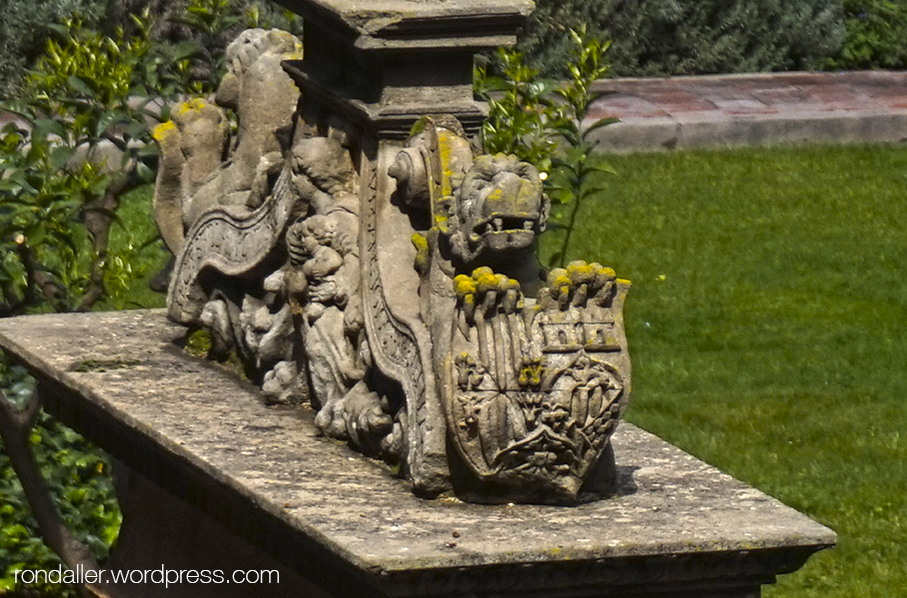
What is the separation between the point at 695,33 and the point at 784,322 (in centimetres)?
481

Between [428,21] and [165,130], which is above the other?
[428,21]

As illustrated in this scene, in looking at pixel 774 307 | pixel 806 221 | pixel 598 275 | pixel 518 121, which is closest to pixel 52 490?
pixel 518 121

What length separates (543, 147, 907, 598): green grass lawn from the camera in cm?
654

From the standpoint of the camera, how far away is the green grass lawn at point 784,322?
6.54 meters

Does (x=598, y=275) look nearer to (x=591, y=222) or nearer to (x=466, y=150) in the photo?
(x=466, y=150)

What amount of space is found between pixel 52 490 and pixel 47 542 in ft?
2.57

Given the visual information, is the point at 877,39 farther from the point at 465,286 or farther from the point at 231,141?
the point at 465,286

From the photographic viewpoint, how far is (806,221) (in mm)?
9898

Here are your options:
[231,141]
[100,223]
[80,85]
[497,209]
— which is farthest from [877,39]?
[497,209]

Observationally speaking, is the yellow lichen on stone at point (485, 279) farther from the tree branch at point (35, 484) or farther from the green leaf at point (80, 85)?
the green leaf at point (80, 85)

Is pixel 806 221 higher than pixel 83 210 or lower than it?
lower

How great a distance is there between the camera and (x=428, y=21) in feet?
13.5

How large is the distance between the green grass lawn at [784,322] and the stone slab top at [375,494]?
1.91 meters

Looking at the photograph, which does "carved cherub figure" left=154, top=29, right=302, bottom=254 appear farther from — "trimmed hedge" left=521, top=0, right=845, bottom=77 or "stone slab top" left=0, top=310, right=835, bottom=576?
"trimmed hedge" left=521, top=0, right=845, bottom=77
